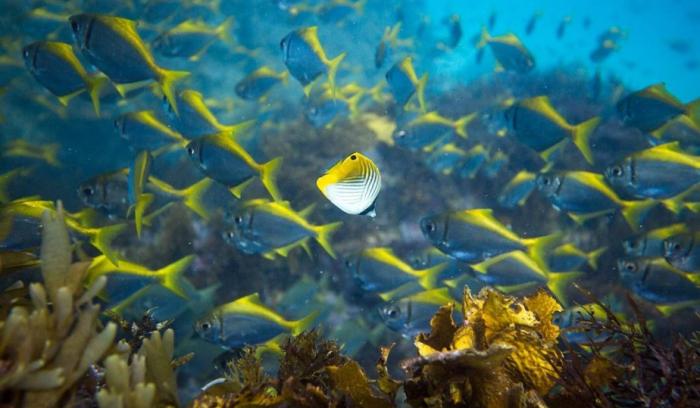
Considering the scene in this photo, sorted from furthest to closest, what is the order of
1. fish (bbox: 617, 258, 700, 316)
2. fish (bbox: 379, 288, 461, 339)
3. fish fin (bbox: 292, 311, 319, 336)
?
fish (bbox: 617, 258, 700, 316) → fish (bbox: 379, 288, 461, 339) → fish fin (bbox: 292, 311, 319, 336)

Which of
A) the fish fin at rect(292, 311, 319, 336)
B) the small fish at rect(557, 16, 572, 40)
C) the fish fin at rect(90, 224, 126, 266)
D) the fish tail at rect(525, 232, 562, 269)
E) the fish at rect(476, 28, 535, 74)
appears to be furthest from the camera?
the small fish at rect(557, 16, 572, 40)

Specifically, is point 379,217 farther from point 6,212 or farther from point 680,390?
point 680,390

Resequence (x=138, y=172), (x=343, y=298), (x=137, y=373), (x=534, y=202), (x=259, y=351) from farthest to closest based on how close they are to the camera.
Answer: (x=534, y=202), (x=343, y=298), (x=259, y=351), (x=138, y=172), (x=137, y=373)

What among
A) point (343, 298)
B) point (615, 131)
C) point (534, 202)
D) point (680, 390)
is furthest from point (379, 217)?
point (615, 131)

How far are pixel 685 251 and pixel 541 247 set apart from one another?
1448 millimetres

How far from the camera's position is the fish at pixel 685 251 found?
4.68 meters

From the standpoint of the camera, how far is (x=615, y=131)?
32.9 feet

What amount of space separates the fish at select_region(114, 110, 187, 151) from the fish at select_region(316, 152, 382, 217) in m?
3.60

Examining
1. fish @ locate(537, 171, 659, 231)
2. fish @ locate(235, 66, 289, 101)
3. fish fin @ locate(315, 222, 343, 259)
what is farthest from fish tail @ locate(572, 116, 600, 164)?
fish @ locate(235, 66, 289, 101)

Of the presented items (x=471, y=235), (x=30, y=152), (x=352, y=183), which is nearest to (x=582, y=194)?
(x=471, y=235)

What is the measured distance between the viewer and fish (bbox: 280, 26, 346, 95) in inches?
214

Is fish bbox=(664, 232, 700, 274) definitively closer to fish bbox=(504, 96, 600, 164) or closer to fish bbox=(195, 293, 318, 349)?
fish bbox=(504, 96, 600, 164)

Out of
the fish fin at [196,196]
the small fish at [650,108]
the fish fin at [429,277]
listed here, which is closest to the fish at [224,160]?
the fish fin at [196,196]

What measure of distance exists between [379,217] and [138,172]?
171 inches
